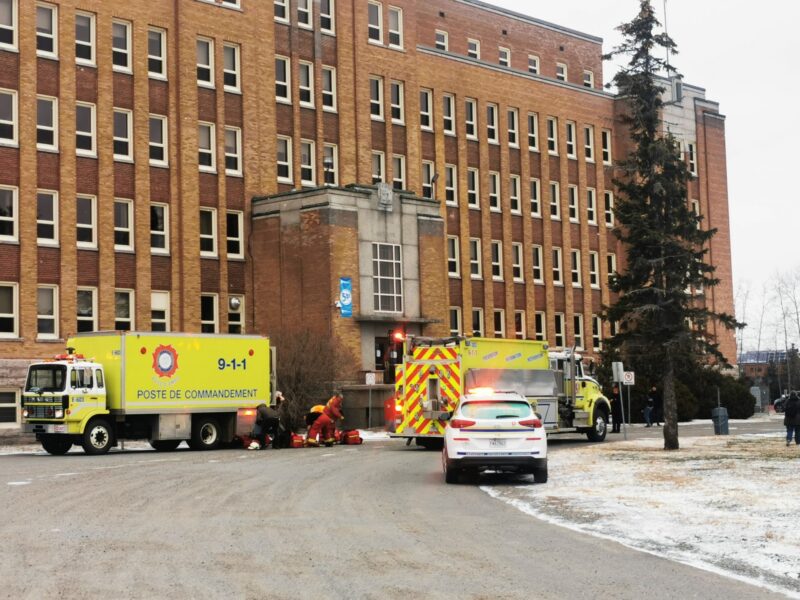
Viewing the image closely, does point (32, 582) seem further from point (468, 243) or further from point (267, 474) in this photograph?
point (468, 243)

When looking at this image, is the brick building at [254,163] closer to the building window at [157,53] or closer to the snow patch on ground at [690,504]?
the building window at [157,53]

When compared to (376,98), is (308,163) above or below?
below

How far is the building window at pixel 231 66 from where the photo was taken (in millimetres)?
50000

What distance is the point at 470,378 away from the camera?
33000 millimetres

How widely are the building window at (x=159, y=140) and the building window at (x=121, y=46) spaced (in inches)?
91.5

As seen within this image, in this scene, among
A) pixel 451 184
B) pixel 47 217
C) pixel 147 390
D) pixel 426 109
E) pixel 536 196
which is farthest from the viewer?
pixel 536 196

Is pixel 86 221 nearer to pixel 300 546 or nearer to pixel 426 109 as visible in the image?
pixel 426 109

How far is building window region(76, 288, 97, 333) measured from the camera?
148ft

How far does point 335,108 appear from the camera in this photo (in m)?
54.1

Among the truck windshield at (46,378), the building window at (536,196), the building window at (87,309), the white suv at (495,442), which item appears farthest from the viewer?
the building window at (536,196)

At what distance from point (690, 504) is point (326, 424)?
19.7 meters

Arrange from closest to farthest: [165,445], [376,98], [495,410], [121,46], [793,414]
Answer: [495,410]
[793,414]
[165,445]
[121,46]
[376,98]

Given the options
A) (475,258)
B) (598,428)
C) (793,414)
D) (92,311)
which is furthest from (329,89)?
(793,414)

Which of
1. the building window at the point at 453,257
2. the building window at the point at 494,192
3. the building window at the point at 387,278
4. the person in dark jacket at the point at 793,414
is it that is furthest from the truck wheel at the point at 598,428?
the building window at the point at 494,192
